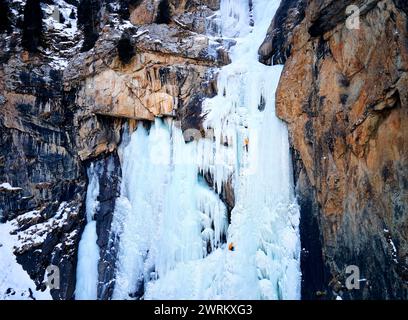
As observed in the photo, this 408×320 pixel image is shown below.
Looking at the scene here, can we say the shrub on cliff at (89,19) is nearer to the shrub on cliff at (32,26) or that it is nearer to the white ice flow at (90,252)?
the shrub on cliff at (32,26)

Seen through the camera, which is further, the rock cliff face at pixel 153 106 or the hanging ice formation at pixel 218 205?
the hanging ice formation at pixel 218 205

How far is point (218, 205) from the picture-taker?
44.1 ft

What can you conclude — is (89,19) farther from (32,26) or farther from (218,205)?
(218,205)

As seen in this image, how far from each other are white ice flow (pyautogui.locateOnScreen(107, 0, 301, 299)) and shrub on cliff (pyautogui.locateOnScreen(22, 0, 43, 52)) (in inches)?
213

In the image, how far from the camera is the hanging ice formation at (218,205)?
38.5 ft

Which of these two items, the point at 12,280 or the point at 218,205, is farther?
the point at 12,280

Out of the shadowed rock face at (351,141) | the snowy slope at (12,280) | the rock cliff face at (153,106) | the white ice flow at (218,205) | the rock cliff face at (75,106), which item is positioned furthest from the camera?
the rock cliff face at (75,106)

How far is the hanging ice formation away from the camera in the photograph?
11742mm

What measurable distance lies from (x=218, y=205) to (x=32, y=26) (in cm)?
1033

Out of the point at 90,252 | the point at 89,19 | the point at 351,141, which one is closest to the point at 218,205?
the point at 90,252

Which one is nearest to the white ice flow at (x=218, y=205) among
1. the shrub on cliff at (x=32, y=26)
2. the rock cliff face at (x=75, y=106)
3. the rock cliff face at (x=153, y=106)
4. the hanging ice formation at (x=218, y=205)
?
the hanging ice formation at (x=218, y=205)

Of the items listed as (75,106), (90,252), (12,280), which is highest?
(75,106)

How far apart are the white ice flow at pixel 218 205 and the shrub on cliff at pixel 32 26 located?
5.40 metres
